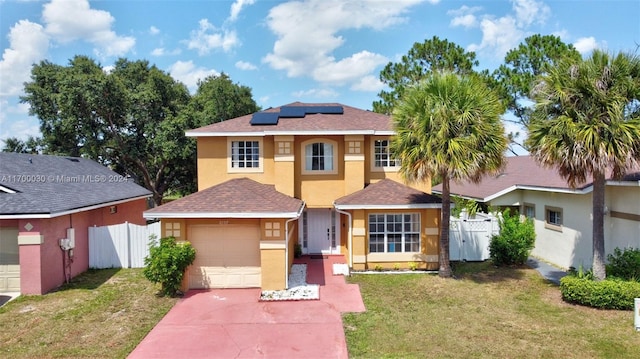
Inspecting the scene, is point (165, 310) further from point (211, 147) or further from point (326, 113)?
point (326, 113)

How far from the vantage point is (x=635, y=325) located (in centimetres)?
856

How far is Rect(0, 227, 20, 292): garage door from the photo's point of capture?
12.0m

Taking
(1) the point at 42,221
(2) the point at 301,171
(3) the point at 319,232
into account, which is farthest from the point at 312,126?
(1) the point at 42,221

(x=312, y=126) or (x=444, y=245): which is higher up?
(x=312, y=126)

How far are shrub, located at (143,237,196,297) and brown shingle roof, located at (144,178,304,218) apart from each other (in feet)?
3.32

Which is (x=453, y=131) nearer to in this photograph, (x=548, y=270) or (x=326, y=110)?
(x=548, y=270)

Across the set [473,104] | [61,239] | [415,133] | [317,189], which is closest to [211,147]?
[317,189]

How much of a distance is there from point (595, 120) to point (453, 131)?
375cm

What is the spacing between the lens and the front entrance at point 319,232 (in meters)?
16.9

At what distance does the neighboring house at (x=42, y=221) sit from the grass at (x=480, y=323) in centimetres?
1013

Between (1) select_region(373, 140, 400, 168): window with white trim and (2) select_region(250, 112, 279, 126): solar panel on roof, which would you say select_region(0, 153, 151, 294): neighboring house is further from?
(1) select_region(373, 140, 400, 168): window with white trim

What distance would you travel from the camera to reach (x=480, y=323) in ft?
30.9

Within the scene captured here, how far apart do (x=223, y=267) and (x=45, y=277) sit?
5745 mm

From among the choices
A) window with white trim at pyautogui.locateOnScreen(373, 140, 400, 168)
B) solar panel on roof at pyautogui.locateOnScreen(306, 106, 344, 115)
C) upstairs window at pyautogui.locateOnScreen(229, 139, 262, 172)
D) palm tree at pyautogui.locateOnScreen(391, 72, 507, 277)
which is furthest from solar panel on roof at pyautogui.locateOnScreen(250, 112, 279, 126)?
palm tree at pyautogui.locateOnScreen(391, 72, 507, 277)
